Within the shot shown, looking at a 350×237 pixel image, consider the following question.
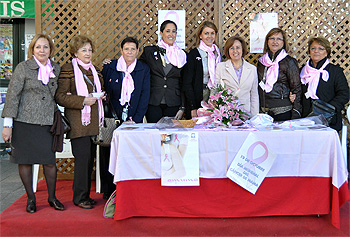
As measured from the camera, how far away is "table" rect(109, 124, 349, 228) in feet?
10.1

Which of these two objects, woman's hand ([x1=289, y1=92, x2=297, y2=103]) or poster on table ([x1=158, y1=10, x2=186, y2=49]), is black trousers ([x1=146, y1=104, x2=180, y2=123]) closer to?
poster on table ([x1=158, y1=10, x2=186, y2=49])

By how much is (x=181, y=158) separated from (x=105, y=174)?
118cm

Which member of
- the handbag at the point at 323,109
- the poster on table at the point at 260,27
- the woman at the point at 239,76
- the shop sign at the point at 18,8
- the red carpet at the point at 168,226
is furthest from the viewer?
the shop sign at the point at 18,8

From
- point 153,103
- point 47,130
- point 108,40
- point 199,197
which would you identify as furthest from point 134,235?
A: point 108,40

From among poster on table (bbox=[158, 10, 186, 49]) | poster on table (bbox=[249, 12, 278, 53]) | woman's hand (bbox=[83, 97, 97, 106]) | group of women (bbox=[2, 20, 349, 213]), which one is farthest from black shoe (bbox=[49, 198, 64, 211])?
poster on table (bbox=[249, 12, 278, 53])

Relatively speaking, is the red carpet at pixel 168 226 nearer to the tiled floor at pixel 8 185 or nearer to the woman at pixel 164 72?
the tiled floor at pixel 8 185

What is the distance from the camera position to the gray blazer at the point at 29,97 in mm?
3160

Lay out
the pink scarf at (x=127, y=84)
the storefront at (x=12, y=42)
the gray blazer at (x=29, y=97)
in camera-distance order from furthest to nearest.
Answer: the storefront at (x=12, y=42) → the pink scarf at (x=127, y=84) → the gray blazer at (x=29, y=97)

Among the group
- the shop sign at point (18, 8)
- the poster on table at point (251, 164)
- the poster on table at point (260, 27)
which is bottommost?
the poster on table at point (251, 164)

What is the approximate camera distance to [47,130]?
3350mm

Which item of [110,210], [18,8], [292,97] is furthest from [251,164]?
[18,8]

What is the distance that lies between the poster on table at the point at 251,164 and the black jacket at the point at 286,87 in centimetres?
123

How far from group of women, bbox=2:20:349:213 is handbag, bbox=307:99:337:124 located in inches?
2.4

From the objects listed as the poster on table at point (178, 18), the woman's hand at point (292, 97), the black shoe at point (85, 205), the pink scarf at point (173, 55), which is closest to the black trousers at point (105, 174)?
the black shoe at point (85, 205)
